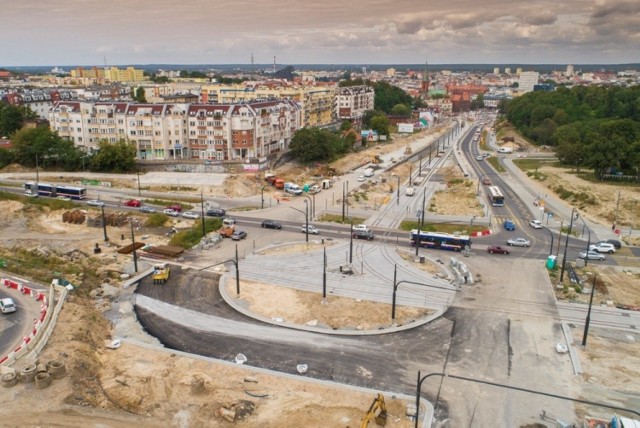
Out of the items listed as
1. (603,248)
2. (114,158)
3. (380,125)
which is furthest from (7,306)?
(380,125)

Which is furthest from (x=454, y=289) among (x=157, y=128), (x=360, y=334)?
(x=157, y=128)

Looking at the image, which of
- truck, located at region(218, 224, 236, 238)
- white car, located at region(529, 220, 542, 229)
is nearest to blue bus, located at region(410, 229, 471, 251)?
white car, located at region(529, 220, 542, 229)

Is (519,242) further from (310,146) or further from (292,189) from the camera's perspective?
(310,146)

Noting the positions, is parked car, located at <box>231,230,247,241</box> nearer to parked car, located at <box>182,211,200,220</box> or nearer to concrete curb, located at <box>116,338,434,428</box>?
parked car, located at <box>182,211,200,220</box>

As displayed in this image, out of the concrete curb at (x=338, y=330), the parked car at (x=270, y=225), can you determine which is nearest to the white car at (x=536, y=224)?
the concrete curb at (x=338, y=330)

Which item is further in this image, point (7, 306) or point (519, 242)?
point (519, 242)
